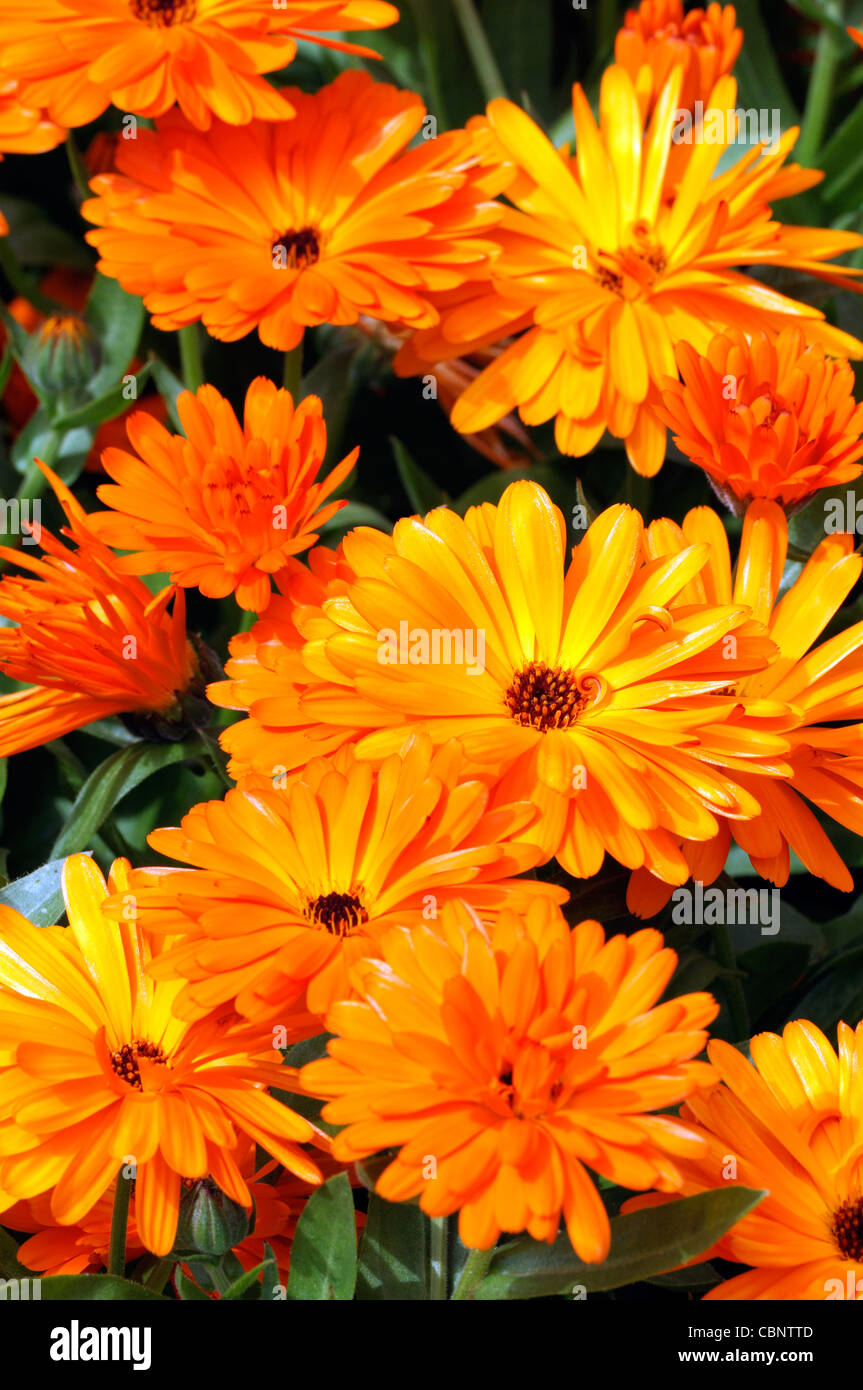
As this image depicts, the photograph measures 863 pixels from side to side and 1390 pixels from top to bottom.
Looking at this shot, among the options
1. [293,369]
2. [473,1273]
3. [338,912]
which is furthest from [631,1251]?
[293,369]

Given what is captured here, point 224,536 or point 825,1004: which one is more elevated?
point 224,536

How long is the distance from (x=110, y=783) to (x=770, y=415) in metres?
0.36

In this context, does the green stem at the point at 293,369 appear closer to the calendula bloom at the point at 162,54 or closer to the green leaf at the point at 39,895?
the calendula bloom at the point at 162,54

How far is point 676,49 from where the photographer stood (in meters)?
0.86

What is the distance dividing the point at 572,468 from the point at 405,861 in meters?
0.50

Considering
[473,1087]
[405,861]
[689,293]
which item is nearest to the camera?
[473,1087]

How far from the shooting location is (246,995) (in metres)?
0.48

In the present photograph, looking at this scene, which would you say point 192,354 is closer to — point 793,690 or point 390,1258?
point 793,690

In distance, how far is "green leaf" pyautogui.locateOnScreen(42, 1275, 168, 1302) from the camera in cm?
53

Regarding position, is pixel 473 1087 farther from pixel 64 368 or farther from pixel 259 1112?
pixel 64 368

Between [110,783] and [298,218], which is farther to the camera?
[298,218]

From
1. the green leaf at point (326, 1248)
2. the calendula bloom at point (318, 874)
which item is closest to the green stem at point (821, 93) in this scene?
the calendula bloom at point (318, 874)

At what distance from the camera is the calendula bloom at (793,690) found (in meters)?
0.58

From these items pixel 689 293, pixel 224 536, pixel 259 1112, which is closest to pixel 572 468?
pixel 689 293
